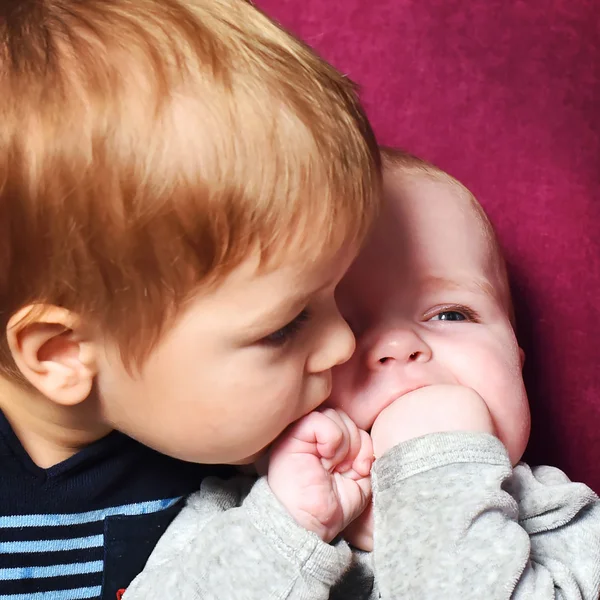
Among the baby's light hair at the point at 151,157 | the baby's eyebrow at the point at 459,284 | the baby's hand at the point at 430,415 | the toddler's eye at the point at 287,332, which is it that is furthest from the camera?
the baby's eyebrow at the point at 459,284

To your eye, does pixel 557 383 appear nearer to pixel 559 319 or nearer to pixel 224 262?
pixel 559 319

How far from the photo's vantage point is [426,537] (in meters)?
0.88

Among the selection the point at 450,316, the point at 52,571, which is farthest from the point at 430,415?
the point at 52,571

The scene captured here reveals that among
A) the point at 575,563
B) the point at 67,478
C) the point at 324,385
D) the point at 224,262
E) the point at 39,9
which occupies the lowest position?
the point at 67,478

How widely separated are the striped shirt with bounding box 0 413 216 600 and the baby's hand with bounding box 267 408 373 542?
183 mm

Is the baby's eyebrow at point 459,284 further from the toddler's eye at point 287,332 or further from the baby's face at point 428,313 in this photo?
the toddler's eye at point 287,332

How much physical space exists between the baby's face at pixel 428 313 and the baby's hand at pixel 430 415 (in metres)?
0.02

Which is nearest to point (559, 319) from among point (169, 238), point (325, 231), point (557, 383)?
point (557, 383)

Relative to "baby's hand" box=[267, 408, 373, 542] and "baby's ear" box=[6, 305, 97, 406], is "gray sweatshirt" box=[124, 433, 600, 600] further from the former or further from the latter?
"baby's ear" box=[6, 305, 97, 406]

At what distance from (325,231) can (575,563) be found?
0.49 m

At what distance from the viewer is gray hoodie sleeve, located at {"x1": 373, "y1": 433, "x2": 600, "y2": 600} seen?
33.8 inches

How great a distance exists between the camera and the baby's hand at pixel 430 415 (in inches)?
37.6

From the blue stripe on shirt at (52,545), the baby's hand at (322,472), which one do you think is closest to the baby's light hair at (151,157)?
the baby's hand at (322,472)

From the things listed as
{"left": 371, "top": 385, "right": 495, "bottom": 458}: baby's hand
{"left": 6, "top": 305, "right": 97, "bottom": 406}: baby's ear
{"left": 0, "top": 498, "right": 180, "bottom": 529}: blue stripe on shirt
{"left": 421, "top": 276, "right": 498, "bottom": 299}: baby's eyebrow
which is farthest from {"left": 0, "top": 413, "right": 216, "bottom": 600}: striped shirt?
{"left": 421, "top": 276, "right": 498, "bottom": 299}: baby's eyebrow
